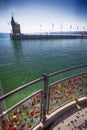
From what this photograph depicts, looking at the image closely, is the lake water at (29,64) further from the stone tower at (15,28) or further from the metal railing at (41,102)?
the stone tower at (15,28)

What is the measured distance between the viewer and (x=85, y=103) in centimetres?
276

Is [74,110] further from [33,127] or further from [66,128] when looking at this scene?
[33,127]

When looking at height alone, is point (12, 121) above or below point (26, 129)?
above

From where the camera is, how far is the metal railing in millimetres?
1631

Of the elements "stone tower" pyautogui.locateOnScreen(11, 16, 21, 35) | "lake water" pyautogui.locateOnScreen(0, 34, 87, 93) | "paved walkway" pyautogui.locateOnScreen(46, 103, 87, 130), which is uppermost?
"stone tower" pyautogui.locateOnScreen(11, 16, 21, 35)

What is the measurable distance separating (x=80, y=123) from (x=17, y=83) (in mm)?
8726

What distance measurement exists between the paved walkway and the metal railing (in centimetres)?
25

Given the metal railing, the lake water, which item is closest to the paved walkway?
the metal railing

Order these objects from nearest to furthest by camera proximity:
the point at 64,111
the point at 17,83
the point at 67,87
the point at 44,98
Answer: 1. the point at 44,98
2. the point at 64,111
3. the point at 67,87
4. the point at 17,83

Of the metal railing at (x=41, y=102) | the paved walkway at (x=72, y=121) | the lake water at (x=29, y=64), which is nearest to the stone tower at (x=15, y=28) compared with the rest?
the lake water at (x=29, y=64)

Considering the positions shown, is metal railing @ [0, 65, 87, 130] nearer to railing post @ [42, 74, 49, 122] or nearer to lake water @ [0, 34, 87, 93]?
railing post @ [42, 74, 49, 122]

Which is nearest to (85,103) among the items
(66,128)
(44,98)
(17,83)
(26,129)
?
(66,128)

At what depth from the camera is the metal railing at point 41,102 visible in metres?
1.63

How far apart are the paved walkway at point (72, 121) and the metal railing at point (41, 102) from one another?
0.25 m
